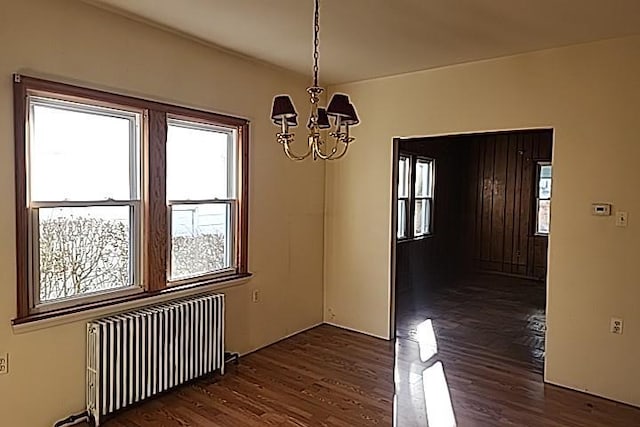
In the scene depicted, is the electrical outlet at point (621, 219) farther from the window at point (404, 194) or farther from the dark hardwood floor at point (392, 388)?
the window at point (404, 194)

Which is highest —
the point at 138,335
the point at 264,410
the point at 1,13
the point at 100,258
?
the point at 1,13

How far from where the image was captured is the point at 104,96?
3137mm

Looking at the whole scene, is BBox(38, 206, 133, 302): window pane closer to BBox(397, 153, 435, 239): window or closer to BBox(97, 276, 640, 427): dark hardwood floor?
BBox(97, 276, 640, 427): dark hardwood floor

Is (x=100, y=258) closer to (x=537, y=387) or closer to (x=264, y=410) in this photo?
(x=264, y=410)

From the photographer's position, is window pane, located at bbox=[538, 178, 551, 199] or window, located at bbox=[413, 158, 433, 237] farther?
window pane, located at bbox=[538, 178, 551, 199]

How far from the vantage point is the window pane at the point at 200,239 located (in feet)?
12.4

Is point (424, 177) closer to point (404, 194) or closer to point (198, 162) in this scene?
point (404, 194)

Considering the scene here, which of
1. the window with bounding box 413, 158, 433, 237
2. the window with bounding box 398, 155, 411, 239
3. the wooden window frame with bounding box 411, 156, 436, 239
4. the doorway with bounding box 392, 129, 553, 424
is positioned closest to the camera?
the doorway with bounding box 392, 129, 553, 424

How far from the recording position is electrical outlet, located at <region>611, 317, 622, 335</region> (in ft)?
11.6

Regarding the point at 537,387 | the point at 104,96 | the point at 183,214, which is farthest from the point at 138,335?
the point at 537,387

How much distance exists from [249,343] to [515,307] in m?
3.92

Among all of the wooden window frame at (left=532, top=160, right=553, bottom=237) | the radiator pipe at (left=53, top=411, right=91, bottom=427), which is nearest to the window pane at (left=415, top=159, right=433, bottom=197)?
the wooden window frame at (left=532, top=160, right=553, bottom=237)

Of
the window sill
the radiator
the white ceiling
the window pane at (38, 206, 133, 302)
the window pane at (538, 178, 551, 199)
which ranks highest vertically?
the white ceiling

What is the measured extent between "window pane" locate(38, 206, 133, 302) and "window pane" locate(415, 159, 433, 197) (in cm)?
498
